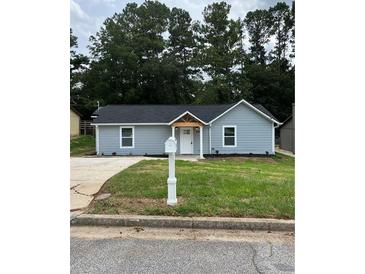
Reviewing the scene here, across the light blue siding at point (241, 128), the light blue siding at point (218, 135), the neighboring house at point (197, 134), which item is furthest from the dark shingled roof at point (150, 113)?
the light blue siding at point (241, 128)

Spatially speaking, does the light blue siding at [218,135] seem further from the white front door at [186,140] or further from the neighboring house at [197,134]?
the white front door at [186,140]

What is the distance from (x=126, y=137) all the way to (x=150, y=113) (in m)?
2.17

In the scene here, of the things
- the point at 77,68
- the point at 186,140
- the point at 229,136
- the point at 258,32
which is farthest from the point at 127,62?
the point at 229,136

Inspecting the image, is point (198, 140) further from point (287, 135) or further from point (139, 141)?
point (287, 135)

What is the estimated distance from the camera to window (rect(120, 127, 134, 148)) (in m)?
17.6

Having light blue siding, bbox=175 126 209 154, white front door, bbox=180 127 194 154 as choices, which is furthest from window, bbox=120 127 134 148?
white front door, bbox=180 127 194 154

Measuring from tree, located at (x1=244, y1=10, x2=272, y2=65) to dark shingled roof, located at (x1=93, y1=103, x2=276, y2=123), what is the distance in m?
19.5

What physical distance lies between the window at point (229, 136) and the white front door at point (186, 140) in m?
1.95

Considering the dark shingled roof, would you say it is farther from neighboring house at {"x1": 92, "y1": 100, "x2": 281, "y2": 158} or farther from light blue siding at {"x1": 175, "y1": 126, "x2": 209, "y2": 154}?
light blue siding at {"x1": 175, "y1": 126, "x2": 209, "y2": 154}
